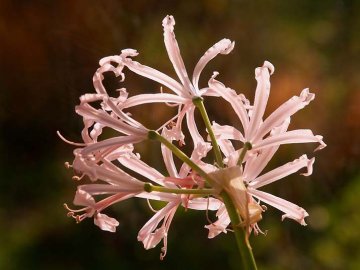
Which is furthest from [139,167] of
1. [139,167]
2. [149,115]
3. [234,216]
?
[149,115]

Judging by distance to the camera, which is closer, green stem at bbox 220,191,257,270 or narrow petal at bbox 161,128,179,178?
green stem at bbox 220,191,257,270

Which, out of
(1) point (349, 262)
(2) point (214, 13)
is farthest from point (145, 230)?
(2) point (214, 13)

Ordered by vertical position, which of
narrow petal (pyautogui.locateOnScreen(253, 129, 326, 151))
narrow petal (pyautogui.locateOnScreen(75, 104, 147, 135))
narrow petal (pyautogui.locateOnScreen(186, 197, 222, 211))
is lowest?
narrow petal (pyautogui.locateOnScreen(186, 197, 222, 211))

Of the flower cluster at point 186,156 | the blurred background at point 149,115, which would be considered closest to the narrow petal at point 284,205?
the flower cluster at point 186,156

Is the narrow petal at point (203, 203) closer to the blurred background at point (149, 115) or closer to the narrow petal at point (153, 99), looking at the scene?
the narrow petal at point (153, 99)

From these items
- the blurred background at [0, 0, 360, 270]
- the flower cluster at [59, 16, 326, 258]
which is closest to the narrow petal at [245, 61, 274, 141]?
the flower cluster at [59, 16, 326, 258]

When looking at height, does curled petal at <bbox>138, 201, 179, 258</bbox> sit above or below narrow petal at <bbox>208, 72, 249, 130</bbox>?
below

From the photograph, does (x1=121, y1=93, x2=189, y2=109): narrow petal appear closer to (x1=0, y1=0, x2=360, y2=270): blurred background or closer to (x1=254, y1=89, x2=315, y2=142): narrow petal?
(x1=254, y1=89, x2=315, y2=142): narrow petal
